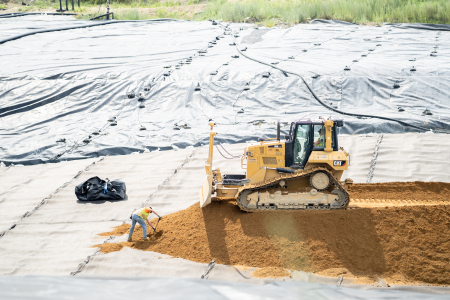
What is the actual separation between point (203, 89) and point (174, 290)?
34.5 ft

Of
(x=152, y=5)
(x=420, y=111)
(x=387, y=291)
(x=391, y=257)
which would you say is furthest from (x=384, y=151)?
(x=152, y=5)

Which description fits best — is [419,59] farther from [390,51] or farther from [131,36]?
[131,36]

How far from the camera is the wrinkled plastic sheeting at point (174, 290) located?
236 inches

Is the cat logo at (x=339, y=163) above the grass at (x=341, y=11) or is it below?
below

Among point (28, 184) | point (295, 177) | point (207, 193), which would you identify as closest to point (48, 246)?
point (207, 193)

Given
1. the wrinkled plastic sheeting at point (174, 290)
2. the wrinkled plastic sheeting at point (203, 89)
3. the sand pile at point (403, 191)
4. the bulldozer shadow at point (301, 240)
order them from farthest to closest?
the wrinkled plastic sheeting at point (203, 89) → the sand pile at point (403, 191) → the bulldozer shadow at point (301, 240) → the wrinkled plastic sheeting at point (174, 290)

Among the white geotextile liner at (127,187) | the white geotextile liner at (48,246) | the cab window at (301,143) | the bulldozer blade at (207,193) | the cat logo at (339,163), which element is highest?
the cab window at (301,143)

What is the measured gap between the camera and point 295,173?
883cm

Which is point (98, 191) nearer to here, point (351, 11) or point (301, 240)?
point (301, 240)

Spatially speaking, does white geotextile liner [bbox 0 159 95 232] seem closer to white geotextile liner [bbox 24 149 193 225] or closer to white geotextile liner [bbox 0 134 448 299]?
white geotextile liner [bbox 0 134 448 299]

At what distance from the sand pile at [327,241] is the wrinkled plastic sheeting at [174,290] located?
705mm

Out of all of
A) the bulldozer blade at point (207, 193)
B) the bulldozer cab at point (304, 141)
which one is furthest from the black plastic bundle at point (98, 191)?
the bulldozer cab at point (304, 141)

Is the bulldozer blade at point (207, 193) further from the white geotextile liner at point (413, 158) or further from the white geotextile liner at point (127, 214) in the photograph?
the white geotextile liner at point (413, 158)

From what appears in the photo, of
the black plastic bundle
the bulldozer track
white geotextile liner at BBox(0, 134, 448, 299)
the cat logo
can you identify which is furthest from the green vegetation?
the bulldozer track
